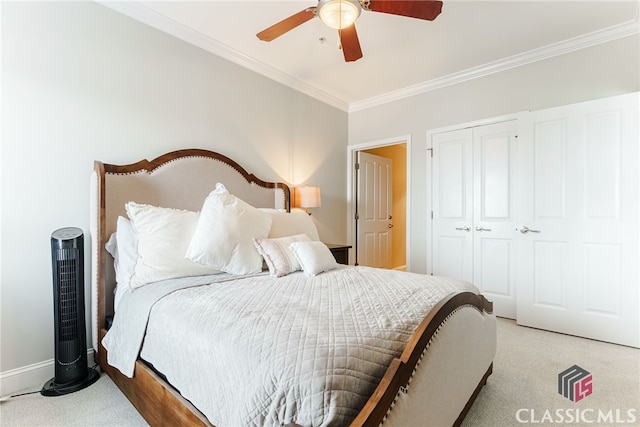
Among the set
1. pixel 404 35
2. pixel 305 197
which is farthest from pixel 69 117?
pixel 404 35

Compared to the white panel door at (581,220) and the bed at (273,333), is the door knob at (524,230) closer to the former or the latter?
the white panel door at (581,220)

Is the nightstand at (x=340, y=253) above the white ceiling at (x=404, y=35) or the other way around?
the other way around

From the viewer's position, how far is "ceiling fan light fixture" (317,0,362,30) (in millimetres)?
1806

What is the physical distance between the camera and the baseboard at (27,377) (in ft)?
6.11

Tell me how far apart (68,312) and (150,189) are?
96 cm

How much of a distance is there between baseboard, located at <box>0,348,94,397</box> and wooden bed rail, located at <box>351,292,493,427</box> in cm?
226

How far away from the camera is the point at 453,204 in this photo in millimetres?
3666

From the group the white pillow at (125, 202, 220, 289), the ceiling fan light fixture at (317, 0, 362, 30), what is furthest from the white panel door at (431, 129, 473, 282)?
the white pillow at (125, 202, 220, 289)

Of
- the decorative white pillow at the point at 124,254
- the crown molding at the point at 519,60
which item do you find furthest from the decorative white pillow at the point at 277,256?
the crown molding at the point at 519,60

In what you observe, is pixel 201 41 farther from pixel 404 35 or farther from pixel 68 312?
pixel 68 312

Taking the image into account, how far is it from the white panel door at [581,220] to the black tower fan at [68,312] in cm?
365

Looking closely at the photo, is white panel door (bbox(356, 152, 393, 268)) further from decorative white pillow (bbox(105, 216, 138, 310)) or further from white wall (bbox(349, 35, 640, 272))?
decorative white pillow (bbox(105, 216, 138, 310))

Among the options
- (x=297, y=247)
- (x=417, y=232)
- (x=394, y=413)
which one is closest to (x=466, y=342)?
(x=394, y=413)

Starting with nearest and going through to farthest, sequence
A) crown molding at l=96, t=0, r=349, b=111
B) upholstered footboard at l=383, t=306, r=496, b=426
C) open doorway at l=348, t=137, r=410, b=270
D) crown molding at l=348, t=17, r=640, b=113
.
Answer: upholstered footboard at l=383, t=306, r=496, b=426 → crown molding at l=96, t=0, r=349, b=111 → crown molding at l=348, t=17, r=640, b=113 → open doorway at l=348, t=137, r=410, b=270
